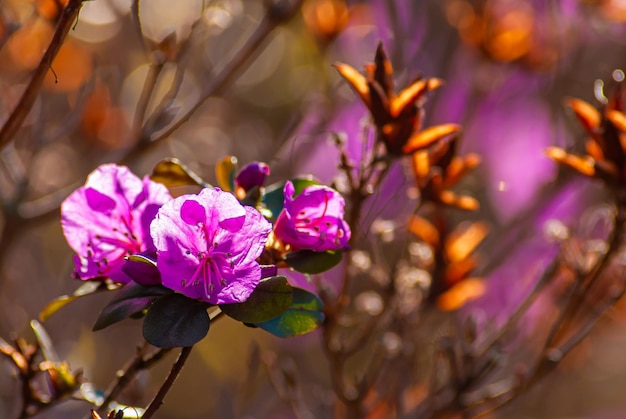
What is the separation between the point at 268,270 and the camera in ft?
2.89

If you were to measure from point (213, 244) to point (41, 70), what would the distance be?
0.30 meters

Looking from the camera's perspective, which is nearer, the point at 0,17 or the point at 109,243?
the point at 109,243

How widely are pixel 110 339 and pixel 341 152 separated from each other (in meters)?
1.72

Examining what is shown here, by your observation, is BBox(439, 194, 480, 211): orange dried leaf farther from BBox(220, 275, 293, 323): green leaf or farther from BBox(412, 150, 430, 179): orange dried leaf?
BBox(220, 275, 293, 323): green leaf

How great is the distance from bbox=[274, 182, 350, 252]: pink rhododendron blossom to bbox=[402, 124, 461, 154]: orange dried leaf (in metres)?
0.26

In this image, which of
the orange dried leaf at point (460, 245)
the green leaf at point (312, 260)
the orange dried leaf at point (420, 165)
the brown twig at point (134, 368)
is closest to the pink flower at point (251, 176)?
the green leaf at point (312, 260)

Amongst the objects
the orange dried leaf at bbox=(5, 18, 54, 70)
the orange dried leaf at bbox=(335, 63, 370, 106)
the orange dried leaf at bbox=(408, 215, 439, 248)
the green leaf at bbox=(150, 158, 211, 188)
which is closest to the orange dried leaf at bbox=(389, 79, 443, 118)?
the orange dried leaf at bbox=(335, 63, 370, 106)

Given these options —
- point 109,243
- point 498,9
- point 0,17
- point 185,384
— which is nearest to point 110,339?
point 185,384

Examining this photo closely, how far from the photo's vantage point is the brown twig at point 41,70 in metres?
0.92

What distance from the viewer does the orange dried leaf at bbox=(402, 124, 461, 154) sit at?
1.15 metres

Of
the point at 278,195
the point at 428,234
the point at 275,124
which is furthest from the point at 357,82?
the point at 275,124

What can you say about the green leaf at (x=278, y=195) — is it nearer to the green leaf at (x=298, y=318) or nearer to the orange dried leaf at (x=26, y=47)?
the green leaf at (x=298, y=318)

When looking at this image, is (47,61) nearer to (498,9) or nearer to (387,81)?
(387,81)

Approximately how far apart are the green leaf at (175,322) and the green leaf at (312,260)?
0.42 ft
